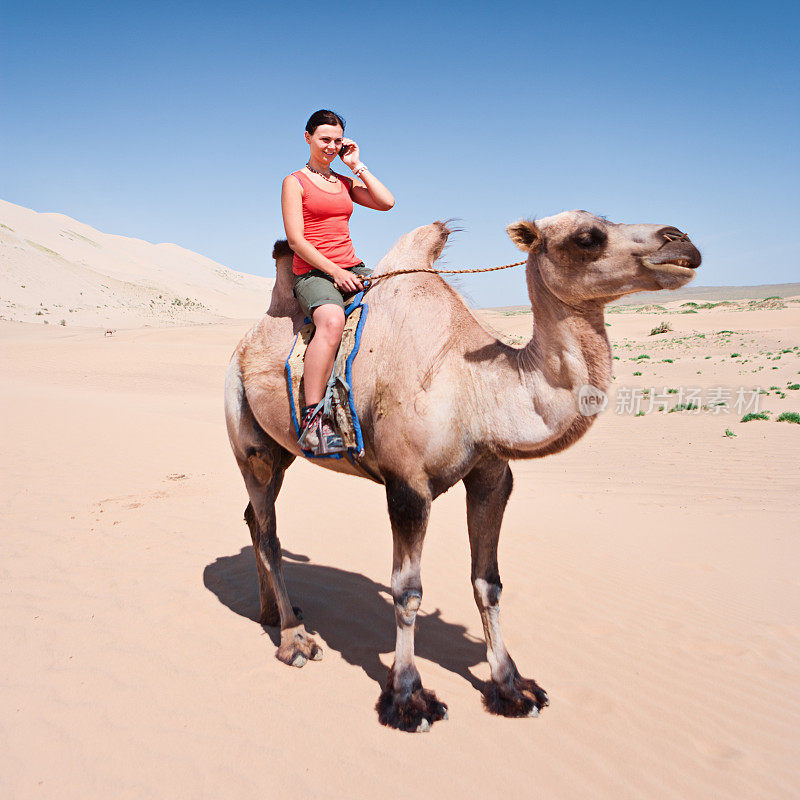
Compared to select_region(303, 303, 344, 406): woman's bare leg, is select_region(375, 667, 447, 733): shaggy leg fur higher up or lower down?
lower down

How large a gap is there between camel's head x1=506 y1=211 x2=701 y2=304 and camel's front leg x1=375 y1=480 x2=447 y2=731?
4.45 feet

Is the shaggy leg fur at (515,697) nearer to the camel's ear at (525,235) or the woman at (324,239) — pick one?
the woman at (324,239)

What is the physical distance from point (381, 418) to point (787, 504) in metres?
7.32

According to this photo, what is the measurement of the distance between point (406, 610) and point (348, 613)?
1700 millimetres

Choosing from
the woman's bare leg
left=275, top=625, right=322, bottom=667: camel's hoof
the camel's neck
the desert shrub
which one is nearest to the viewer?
the camel's neck

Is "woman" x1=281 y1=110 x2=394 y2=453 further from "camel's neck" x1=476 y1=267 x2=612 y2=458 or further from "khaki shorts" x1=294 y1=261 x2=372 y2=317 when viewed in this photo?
"camel's neck" x1=476 y1=267 x2=612 y2=458

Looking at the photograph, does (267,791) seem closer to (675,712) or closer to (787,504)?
(675,712)

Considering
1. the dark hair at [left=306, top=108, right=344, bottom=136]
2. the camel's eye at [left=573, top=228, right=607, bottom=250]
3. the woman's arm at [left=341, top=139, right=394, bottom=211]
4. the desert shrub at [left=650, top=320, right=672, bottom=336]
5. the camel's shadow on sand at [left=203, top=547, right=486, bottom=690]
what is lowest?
the camel's shadow on sand at [left=203, top=547, right=486, bottom=690]

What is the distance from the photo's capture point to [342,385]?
3400mm

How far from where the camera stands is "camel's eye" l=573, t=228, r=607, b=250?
272cm

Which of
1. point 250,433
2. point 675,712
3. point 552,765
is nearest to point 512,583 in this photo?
point 675,712

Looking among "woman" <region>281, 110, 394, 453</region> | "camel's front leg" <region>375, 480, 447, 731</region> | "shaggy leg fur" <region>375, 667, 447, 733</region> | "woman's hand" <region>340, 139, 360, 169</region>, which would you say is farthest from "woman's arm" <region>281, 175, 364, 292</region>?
"shaggy leg fur" <region>375, 667, 447, 733</region>

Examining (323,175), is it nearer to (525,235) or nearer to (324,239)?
(324,239)

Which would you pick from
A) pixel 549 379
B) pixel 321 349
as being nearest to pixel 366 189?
pixel 321 349
